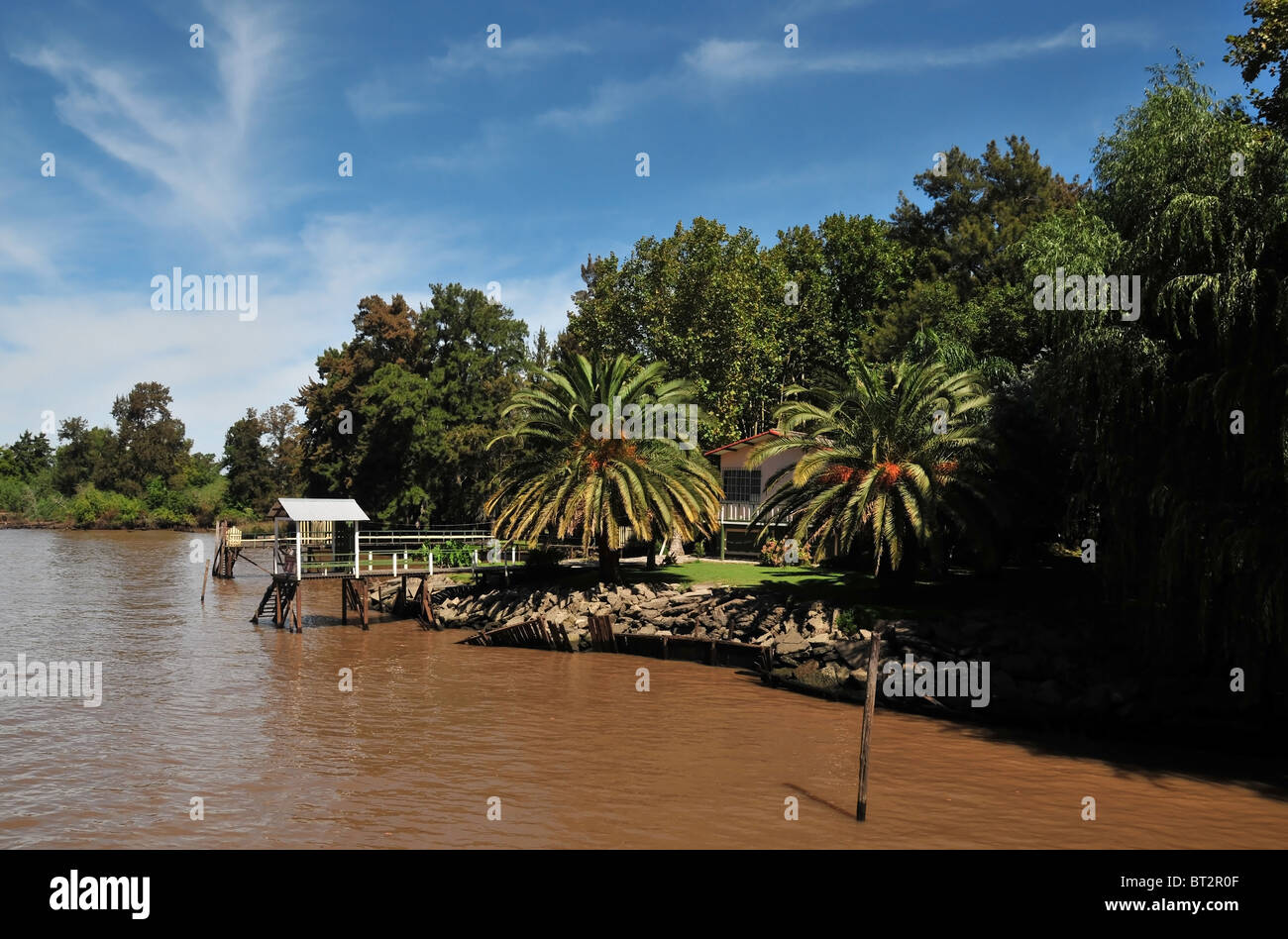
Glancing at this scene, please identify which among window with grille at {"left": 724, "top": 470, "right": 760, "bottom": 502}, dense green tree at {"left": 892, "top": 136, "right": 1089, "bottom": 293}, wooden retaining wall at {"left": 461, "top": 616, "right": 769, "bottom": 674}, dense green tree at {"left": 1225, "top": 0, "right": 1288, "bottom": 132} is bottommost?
wooden retaining wall at {"left": 461, "top": 616, "right": 769, "bottom": 674}

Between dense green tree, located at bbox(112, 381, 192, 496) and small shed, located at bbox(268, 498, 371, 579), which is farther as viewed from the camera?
dense green tree, located at bbox(112, 381, 192, 496)

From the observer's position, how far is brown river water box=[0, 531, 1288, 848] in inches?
549

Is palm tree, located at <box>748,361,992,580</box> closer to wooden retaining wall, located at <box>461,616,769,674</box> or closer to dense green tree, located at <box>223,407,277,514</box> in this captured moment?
wooden retaining wall, located at <box>461,616,769,674</box>

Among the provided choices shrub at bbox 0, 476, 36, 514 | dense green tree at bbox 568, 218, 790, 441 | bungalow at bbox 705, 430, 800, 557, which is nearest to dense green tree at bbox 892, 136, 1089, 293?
dense green tree at bbox 568, 218, 790, 441

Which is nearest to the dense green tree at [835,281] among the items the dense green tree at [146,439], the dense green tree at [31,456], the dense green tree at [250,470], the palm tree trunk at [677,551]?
the palm tree trunk at [677,551]

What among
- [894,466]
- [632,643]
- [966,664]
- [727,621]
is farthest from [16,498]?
[966,664]

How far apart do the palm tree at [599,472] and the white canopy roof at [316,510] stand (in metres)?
6.04

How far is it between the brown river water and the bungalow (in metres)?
11.6

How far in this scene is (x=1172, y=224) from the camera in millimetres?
16156

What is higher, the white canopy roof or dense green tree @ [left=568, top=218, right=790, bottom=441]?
dense green tree @ [left=568, top=218, right=790, bottom=441]

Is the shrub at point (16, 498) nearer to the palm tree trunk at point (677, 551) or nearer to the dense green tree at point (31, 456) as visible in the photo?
the dense green tree at point (31, 456)

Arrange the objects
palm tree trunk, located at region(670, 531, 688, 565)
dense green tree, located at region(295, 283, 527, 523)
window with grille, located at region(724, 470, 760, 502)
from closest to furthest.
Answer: palm tree trunk, located at region(670, 531, 688, 565)
window with grille, located at region(724, 470, 760, 502)
dense green tree, located at region(295, 283, 527, 523)

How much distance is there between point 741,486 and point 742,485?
68 millimetres

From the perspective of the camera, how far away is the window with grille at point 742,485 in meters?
39.6
